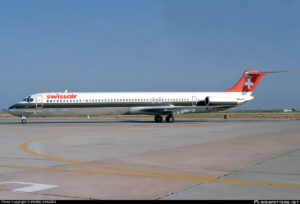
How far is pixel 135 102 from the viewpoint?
A: 3528 cm

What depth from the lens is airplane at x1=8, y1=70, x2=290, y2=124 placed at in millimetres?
34062

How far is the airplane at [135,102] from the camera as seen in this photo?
34062 mm

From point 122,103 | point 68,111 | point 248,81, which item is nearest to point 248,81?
point 248,81

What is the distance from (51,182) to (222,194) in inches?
136

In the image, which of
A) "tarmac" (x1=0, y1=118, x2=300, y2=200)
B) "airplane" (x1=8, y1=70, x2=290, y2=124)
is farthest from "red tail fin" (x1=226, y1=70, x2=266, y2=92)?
"tarmac" (x1=0, y1=118, x2=300, y2=200)

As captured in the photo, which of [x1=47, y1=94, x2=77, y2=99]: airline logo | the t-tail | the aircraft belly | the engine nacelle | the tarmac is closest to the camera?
the tarmac

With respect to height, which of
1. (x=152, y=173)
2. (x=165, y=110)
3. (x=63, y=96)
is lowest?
(x=152, y=173)

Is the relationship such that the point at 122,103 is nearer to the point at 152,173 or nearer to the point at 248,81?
the point at 248,81

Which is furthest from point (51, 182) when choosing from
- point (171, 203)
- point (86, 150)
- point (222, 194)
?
point (86, 150)

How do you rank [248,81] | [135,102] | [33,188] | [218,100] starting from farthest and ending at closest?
[248,81]
[218,100]
[135,102]
[33,188]

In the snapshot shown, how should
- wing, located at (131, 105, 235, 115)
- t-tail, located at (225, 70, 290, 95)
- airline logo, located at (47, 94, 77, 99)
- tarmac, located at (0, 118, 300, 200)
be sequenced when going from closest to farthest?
tarmac, located at (0, 118, 300, 200), airline logo, located at (47, 94, 77, 99), wing, located at (131, 105, 235, 115), t-tail, located at (225, 70, 290, 95)

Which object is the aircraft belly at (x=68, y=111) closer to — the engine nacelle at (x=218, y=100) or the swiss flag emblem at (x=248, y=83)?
the engine nacelle at (x=218, y=100)

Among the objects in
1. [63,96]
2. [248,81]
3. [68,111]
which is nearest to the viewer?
[68,111]

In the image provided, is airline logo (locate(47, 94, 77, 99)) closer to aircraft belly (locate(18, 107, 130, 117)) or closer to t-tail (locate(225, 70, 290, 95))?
aircraft belly (locate(18, 107, 130, 117))
